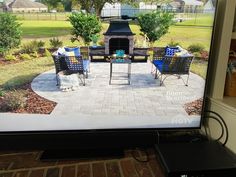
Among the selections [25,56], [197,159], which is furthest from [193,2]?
[25,56]

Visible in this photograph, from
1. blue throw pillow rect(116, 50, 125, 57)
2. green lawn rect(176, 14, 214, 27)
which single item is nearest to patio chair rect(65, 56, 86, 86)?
blue throw pillow rect(116, 50, 125, 57)

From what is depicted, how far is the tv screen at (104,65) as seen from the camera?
1.17 m

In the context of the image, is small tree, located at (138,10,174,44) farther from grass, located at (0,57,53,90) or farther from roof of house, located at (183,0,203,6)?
grass, located at (0,57,53,90)

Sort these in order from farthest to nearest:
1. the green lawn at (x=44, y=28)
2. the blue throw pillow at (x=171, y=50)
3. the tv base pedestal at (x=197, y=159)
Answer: the blue throw pillow at (x=171, y=50) → the green lawn at (x=44, y=28) → the tv base pedestal at (x=197, y=159)

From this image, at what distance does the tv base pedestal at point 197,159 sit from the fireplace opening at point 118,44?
575 millimetres

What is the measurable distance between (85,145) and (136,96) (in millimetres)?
405

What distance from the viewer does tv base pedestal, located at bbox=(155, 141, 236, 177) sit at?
103 centimetres

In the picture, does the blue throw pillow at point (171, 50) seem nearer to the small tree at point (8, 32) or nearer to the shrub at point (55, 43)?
the shrub at point (55, 43)

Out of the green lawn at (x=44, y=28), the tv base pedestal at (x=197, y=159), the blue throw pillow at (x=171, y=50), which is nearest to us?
the tv base pedestal at (x=197, y=159)

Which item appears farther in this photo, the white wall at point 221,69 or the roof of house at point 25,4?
the white wall at point 221,69

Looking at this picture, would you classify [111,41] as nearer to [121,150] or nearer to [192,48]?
[192,48]

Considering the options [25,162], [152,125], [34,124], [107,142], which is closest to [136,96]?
[152,125]

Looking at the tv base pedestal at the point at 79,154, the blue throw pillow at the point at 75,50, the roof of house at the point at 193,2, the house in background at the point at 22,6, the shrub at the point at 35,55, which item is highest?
the roof of house at the point at 193,2

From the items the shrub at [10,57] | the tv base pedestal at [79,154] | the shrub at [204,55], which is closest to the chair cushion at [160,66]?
the shrub at [204,55]
